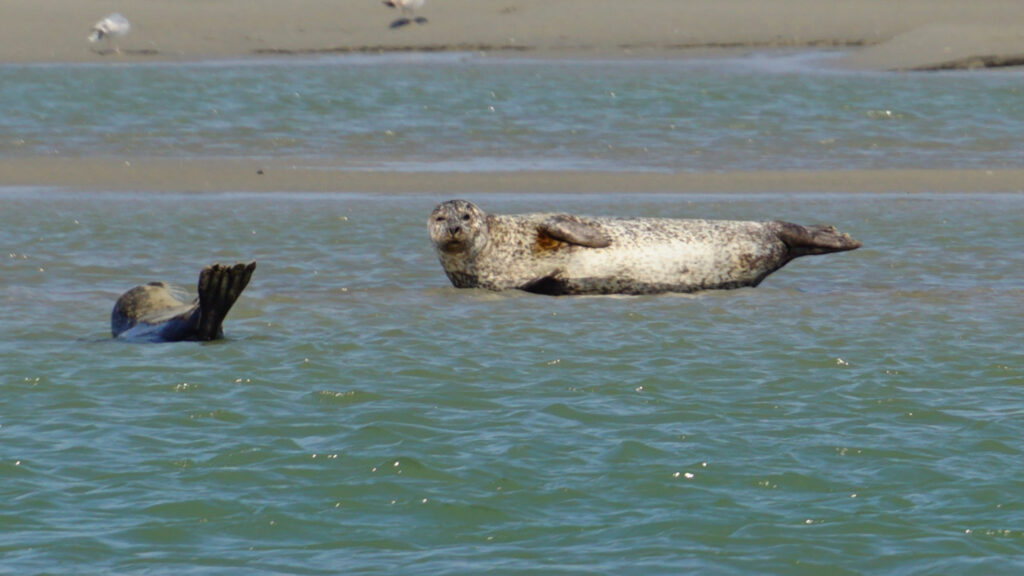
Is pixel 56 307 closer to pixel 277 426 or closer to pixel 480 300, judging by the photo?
pixel 480 300

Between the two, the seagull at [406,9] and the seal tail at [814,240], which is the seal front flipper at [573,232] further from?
the seagull at [406,9]

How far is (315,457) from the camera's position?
5.94 metres

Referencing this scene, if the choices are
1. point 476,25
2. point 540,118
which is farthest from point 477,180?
point 476,25

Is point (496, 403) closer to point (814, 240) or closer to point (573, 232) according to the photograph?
point (573, 232)

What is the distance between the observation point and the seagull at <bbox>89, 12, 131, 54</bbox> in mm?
34897

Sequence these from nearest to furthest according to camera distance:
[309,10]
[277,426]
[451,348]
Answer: [277,426] → [451,348] → [309,10]

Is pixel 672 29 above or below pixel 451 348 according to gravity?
above

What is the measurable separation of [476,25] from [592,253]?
89.6 ft

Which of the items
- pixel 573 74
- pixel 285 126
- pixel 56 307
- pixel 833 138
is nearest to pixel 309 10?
pixel 573 74

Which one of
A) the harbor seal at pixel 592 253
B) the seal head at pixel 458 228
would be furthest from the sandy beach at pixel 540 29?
the seal head at pixel 458 228

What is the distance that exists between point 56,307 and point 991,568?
6.39 m

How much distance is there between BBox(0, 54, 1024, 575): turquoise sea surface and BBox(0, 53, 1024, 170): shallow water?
9.74ft

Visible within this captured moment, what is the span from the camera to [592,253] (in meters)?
10.1

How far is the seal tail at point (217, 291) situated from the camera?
24.0 feet
